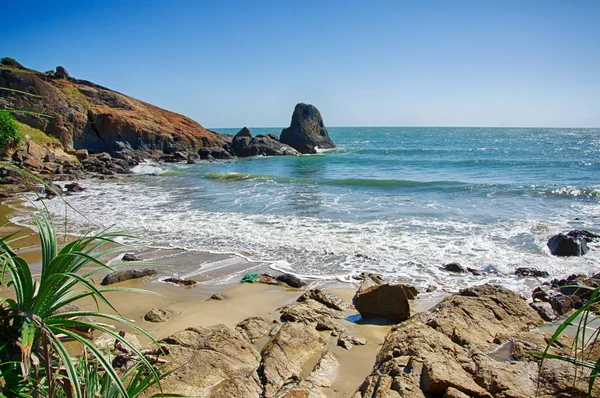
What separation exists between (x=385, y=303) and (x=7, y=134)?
25.2 m

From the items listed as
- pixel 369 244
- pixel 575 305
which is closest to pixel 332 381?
pixel 575 305

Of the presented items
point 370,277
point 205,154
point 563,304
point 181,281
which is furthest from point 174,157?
point 563,304

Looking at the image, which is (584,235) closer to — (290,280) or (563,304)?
(563,304)

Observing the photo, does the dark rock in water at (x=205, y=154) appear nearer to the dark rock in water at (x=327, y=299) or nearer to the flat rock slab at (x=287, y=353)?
the dark rock in water at (x=327, y=299)

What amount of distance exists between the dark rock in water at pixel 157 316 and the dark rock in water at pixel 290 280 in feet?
8.79

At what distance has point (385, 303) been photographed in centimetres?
678

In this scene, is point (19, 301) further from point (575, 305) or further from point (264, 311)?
point (575, 305)

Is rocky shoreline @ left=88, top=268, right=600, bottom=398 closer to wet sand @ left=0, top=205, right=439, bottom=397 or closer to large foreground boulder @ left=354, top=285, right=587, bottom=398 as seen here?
large foreground boulder @ left=354, top=285, right=587, bottom=398

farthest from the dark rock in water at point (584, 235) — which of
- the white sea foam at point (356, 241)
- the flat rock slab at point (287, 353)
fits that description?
the flat rock slab at point (287, 353)

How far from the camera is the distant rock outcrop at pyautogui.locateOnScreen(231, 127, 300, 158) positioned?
46.2 metres

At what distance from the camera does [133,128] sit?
124ft

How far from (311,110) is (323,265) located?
148 ft


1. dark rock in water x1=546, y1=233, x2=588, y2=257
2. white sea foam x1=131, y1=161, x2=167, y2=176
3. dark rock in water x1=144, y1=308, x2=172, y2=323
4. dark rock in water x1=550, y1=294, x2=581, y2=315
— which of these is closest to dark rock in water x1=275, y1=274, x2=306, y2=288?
dark rock in water x1=144, y1=308, x2=172, y2=323

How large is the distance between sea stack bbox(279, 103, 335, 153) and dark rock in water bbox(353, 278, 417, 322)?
45.2m
